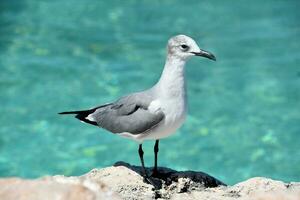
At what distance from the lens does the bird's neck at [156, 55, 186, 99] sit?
3.55m

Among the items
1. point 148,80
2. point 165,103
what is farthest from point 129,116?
point 148,80

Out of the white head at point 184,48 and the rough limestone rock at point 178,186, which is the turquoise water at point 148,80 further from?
the white head at point 184,48

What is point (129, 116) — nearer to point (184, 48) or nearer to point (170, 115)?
point (170, 115)

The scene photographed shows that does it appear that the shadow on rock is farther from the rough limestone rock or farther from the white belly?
the white belly

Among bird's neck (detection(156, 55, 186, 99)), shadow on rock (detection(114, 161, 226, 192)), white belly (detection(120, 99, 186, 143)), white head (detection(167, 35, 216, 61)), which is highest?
white head (detection(167, 35, 216, 61))

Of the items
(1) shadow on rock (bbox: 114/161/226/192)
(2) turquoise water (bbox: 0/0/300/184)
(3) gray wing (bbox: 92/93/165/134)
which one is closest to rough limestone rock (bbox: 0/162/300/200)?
(1) shadow on rock (bbox: 114/161/226/192)

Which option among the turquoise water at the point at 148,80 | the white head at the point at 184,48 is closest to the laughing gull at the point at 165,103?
the white head at the point at 184,48

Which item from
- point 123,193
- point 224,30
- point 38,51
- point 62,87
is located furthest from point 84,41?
point 123,193

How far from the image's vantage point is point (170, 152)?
256 inches

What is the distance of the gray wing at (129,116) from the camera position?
358 cm

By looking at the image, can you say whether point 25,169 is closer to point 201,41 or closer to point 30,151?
point 30,151

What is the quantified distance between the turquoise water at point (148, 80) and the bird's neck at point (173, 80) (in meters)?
2.76

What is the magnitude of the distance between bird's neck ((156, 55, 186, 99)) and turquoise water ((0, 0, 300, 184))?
2.76 metres

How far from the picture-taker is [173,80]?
358 cm
